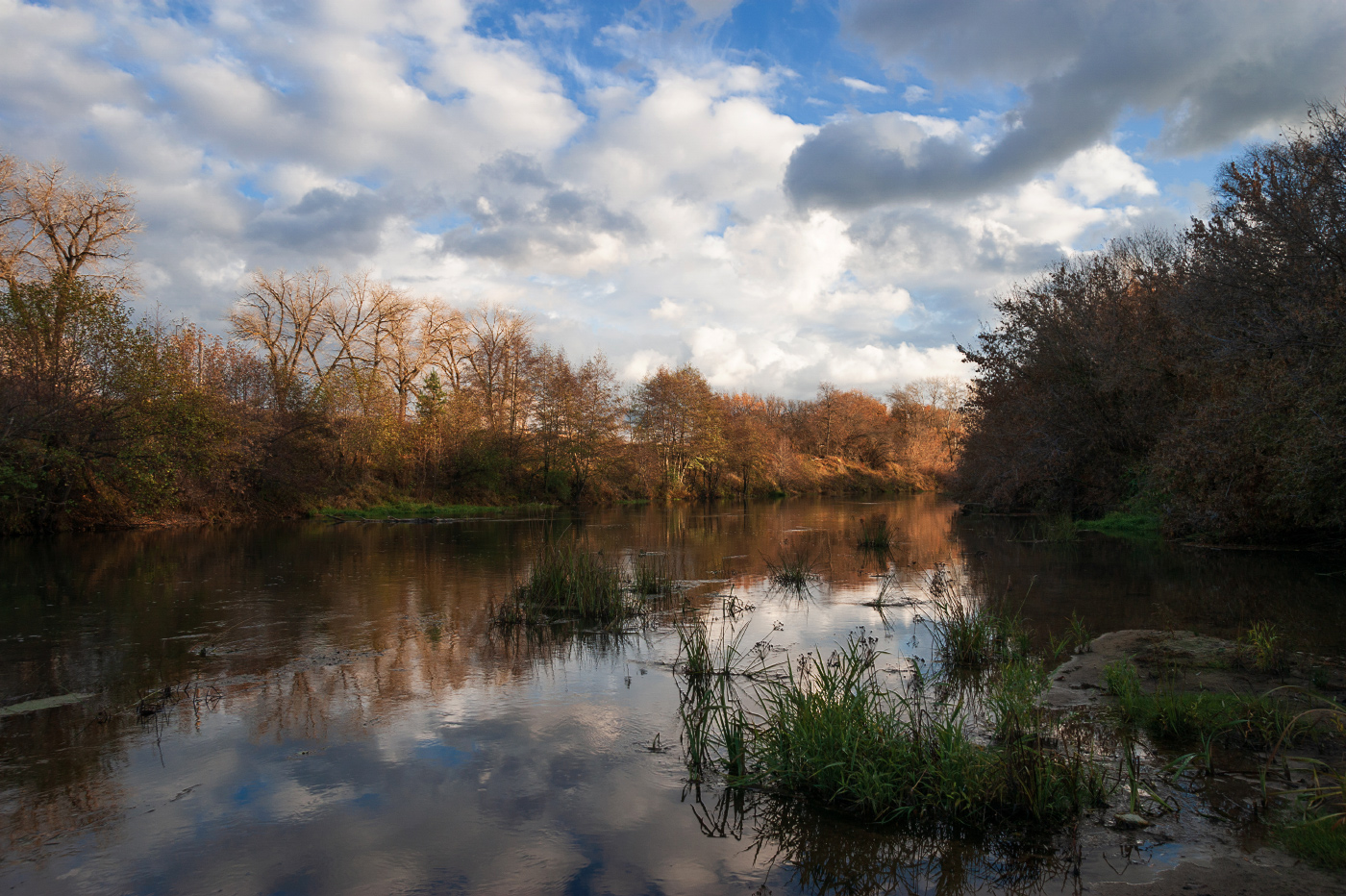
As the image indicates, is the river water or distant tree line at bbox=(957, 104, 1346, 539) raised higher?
distant tree line at bbox=(957, 104, 1346, 539)

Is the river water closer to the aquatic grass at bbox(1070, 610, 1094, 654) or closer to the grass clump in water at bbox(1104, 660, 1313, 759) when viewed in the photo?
the aquatic grass at bbox(1070, 610, 1094, 654)

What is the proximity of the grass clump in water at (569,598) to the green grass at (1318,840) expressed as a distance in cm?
704

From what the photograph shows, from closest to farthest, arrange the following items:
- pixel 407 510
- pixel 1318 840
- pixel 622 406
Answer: pixel 1318 840, pixel 407 510, pixel 622 406

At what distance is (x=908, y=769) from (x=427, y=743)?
3.38 metres

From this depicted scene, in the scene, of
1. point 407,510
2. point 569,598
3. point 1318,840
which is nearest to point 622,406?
point 407,510

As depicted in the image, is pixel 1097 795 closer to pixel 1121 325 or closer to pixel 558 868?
pixel 558 868

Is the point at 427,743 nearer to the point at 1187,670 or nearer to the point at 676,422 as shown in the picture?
the point at 1187,670

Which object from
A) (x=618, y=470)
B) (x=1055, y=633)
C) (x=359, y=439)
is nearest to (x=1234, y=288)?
(x=1055, y=633)

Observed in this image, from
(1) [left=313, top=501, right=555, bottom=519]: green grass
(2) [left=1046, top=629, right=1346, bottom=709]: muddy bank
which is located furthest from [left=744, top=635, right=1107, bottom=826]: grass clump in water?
(1) [left=313, top=501, right=555, bottom=519]: green grass

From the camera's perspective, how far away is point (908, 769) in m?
4.20

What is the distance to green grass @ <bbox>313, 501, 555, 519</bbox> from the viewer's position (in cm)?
3419

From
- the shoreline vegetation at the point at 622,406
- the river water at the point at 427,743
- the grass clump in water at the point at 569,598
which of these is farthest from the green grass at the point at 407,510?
the grass clump in water at the point at 569,598

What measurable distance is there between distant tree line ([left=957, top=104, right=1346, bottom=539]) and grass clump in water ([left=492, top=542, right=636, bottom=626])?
9919 millimetres

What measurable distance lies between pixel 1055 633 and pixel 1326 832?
5.47 metres
